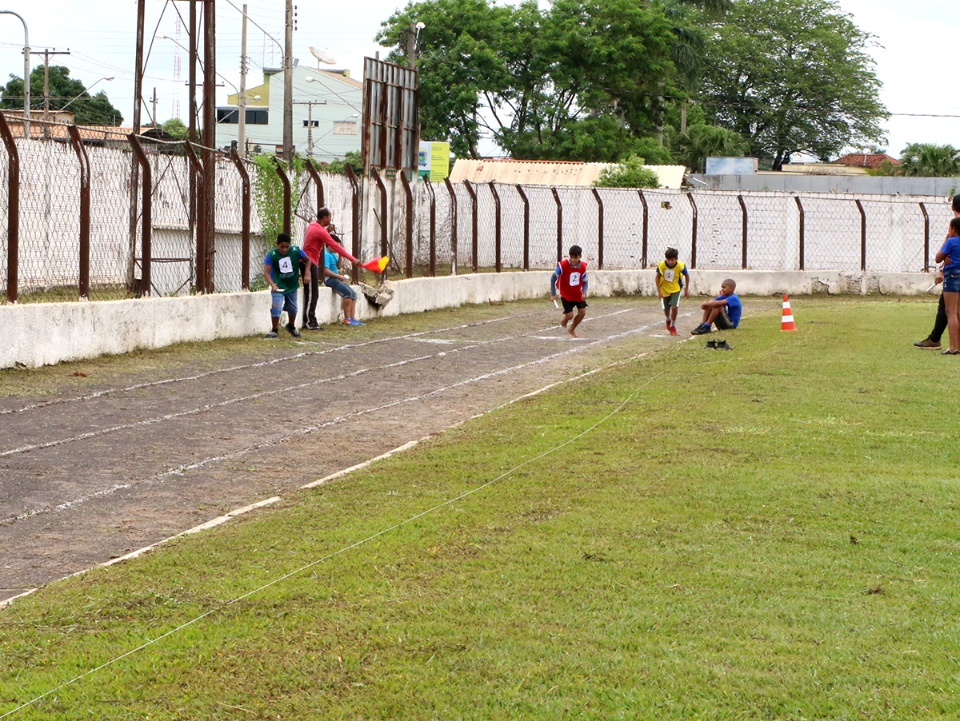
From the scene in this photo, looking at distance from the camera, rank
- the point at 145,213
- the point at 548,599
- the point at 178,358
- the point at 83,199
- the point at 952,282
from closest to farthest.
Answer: the point at 548,599 < the point at 83,199 < the point at 952,282 < the point at 178,358 < the point at 145,213

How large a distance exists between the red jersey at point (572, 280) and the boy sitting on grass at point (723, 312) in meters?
1.77

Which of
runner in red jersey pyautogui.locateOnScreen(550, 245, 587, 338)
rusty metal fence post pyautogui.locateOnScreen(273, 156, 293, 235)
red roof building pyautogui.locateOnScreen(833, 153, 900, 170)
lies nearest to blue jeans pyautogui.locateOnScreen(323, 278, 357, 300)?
rusty metal fence post pyautogui.locateOnScreen(273, 156, 293, 235)

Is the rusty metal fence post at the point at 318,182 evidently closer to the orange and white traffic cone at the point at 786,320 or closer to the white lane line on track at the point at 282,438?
the white lane line on track at the point at 282,438

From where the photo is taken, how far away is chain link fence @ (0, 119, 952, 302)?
1708cm

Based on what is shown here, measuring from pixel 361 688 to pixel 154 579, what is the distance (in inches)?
66.7

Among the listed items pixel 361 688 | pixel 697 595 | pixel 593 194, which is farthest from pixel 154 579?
pixel 593 194

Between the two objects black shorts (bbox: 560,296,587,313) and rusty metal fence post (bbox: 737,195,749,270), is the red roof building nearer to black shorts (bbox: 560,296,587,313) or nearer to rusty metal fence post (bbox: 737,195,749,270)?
rusty metal fence post (bbox: 737,195,749,270)

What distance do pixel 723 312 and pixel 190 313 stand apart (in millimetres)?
7644

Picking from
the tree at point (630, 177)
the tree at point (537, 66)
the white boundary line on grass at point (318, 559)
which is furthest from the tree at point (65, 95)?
the white boundary line on grass at point (318, 559)

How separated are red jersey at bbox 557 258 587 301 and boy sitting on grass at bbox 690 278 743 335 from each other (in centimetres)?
177

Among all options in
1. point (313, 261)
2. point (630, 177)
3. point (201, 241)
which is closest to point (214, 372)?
point (201, 241)

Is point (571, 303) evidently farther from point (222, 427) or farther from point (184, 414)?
point (222, 427)

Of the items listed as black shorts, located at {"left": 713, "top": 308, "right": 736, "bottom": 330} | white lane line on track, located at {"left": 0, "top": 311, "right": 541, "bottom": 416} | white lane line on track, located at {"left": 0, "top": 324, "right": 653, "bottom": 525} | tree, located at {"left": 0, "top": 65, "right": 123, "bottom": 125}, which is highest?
tree, located at {"left": 0, "top": 65, "right": 123, "bottom": 125}

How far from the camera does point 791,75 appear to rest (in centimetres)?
7975
